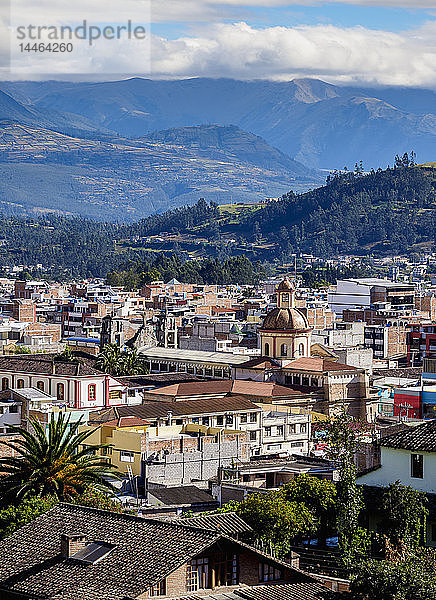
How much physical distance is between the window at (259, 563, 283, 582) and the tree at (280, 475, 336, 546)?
675 cm

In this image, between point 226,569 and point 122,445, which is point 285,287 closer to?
point 122,445

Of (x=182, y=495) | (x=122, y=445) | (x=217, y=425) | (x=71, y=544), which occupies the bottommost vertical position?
(x=217, y=425)

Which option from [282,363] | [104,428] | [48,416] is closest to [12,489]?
[104,428]

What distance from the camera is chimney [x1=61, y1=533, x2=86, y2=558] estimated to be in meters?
21.7

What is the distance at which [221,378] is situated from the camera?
78.2 m

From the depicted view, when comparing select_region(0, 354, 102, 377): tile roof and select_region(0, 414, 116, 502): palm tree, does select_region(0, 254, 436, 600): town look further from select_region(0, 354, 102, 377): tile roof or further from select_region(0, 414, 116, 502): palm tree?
select_region(0, 414, 116, 502): palm tree

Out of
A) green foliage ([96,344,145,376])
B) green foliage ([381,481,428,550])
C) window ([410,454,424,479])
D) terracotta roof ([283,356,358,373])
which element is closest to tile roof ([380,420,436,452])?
window ([410,454,424,479])

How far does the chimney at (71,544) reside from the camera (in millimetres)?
21688

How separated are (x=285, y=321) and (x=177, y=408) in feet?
66.6

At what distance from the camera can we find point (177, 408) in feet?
186

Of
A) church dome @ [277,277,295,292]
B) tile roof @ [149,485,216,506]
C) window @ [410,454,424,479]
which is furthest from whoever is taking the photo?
church dome @ [277,277,295,292]

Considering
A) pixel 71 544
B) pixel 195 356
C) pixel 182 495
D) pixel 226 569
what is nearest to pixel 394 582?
pixel 226 569

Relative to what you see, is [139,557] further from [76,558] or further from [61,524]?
[61,524]

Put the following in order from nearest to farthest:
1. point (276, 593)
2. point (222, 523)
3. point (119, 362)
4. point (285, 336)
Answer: point (276, 593)
point (222, 523)
point (285, 336)
point (119, 362)
